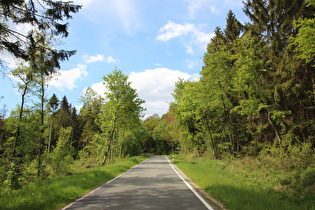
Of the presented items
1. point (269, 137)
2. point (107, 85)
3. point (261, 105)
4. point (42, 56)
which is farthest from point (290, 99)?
point (107, 85)

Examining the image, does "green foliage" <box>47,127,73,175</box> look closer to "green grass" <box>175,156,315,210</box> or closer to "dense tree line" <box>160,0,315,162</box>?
"green grass" <box>175,156,315,210</box>

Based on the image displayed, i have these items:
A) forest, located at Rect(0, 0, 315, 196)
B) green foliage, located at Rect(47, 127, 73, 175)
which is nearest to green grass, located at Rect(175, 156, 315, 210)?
forest, located at Rect(0, 0, 315, 196)

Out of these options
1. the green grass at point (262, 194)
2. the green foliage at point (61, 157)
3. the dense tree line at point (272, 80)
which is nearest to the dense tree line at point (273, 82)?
the dense tree line at point (272, 80)

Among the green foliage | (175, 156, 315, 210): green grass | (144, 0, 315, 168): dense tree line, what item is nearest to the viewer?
(175, 156, 315, 210): green grass

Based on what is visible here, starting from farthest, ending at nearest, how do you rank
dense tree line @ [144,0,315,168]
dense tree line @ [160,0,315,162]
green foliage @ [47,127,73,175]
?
green foliage @ [47,127,73,175] < dense tree line @ [160,0,315,162] < dense tree line @ [144,0,315,168]

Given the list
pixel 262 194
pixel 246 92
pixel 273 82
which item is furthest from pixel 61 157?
pixel 273 82

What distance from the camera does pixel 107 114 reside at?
24922 mm

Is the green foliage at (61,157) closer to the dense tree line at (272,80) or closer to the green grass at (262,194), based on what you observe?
the green grass at (262,194)

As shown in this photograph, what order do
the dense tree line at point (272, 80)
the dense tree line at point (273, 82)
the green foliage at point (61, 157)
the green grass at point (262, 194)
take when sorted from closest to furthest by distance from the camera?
the green grass at point (262, 194) < the dense tree line at point (273, 82) < the dense tree line at point (272, 80) < the green foliage at point (61, 157)

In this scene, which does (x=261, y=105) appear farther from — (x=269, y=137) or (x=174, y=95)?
(x=174, y=95)

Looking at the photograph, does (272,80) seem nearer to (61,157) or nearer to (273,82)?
(273,82)

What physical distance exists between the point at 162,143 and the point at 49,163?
6524cm

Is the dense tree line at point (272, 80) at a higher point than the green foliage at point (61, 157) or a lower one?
higher

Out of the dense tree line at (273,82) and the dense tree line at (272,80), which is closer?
the dense tree line at (273,82)
